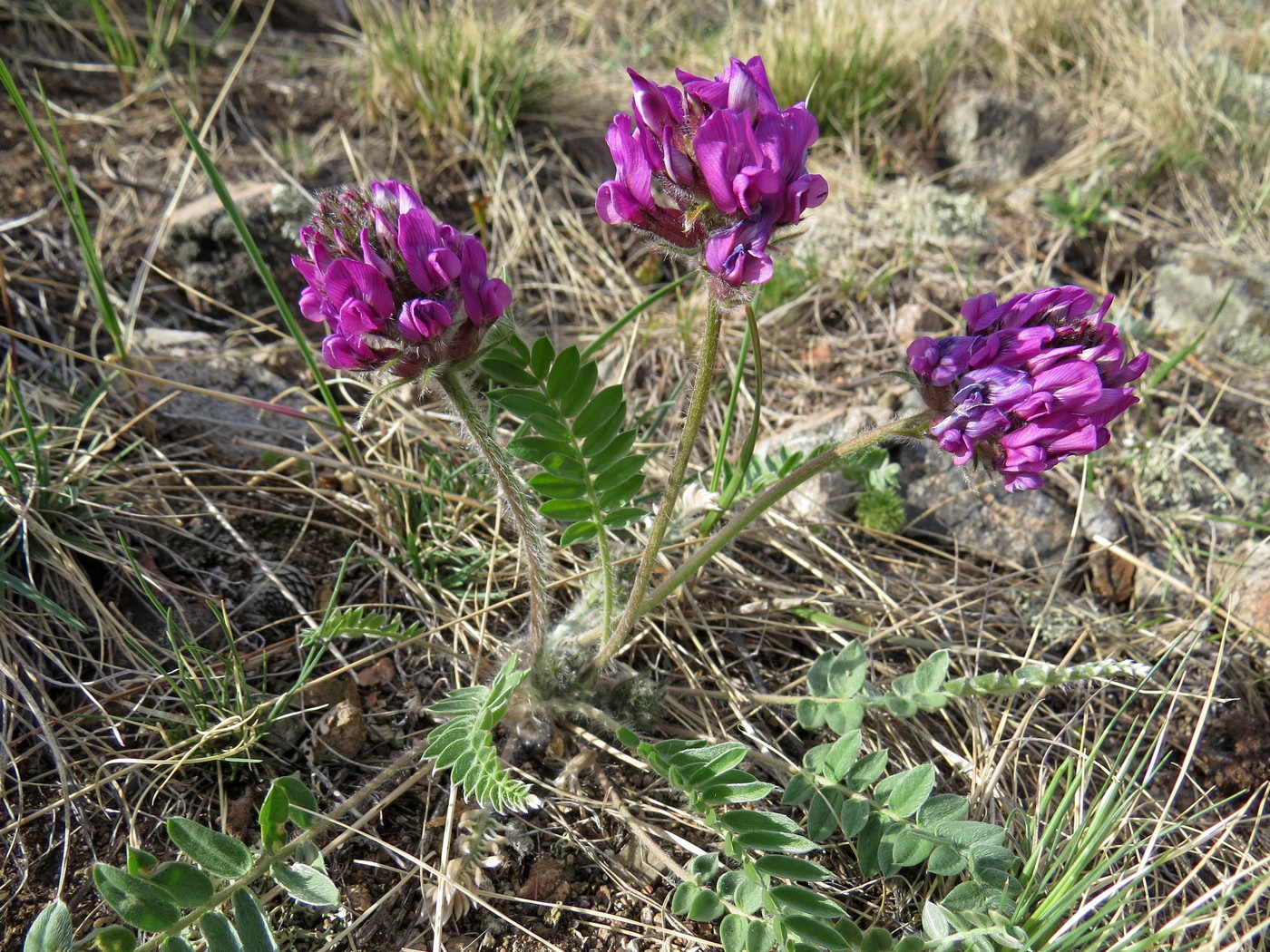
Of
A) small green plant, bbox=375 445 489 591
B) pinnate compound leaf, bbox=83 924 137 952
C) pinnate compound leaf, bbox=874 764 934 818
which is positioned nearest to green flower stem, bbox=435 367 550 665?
small green plant, bbox=375 445 489 591

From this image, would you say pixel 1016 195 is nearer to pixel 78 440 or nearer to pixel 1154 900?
pixel 1154 900

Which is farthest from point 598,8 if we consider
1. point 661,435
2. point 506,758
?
point 506,758

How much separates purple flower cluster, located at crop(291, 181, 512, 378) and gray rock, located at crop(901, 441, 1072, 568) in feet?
6.43

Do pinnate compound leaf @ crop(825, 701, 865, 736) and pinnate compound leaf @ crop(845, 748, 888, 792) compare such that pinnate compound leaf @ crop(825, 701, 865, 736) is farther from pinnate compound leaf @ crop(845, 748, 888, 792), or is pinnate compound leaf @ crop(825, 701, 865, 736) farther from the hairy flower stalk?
the hairy flower stalk

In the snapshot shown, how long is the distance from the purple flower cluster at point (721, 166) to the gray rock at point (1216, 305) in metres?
3.23

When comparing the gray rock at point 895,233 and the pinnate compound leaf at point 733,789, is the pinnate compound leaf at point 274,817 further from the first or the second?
the gray rock at point 895,233

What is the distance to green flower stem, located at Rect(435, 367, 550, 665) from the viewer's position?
1927mm

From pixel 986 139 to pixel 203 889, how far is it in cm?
491

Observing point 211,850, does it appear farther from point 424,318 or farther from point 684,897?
point 424,318

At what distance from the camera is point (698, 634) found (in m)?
2.81

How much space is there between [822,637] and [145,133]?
371cm

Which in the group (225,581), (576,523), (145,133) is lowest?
(225,581)

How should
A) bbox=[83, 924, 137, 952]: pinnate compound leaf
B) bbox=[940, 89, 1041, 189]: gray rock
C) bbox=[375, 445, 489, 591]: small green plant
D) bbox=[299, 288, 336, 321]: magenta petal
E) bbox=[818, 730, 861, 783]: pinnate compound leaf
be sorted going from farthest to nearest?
bbox=[940, 89, 1041, 189]: gray rock → bbox=[375, 445, 489, 591]: small green plant → bbox=[818, 730, 861, 783]: pinnate compound leaf → bbox=[299, 288, 336, 321]: magenta petal → bbox=[83, 924, 137, 952]: pinnate compound leaf

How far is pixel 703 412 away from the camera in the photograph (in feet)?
6.59
